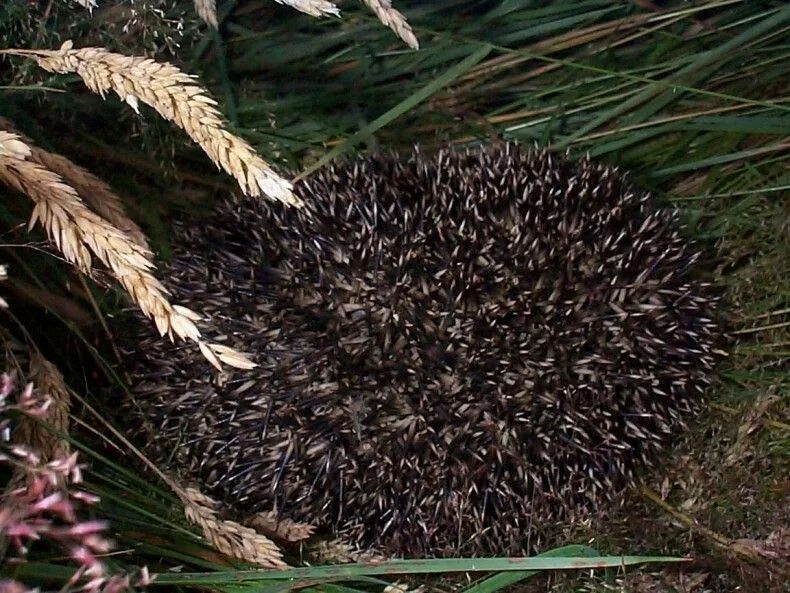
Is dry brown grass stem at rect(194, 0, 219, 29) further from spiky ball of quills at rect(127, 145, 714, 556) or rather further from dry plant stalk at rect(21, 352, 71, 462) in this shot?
dry plant stalk at rect(21, 352, 71, 462)

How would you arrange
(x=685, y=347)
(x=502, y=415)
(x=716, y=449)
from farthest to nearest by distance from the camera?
(x=716, y=449) < (x=685, y=347) < (x=502, y=415)

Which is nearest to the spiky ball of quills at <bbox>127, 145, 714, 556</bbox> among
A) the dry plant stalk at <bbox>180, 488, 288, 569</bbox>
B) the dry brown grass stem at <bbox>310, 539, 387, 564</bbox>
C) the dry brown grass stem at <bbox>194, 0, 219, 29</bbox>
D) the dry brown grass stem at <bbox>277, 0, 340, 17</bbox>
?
the dry brown grass stem at <bbox>310, 539, 387, 564</bbox>

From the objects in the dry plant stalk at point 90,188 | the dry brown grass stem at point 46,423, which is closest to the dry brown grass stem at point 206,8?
the dry plant stalk at point 90,188

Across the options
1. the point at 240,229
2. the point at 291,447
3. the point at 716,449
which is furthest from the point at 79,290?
the point at 716,449

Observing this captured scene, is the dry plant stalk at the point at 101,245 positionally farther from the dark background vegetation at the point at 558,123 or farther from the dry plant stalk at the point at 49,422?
the dark background vegetation at the point at 558,123

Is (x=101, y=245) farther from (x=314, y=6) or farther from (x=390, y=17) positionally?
(x=390, y=17)

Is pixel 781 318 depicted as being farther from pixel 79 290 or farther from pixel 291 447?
pixel 79 290
